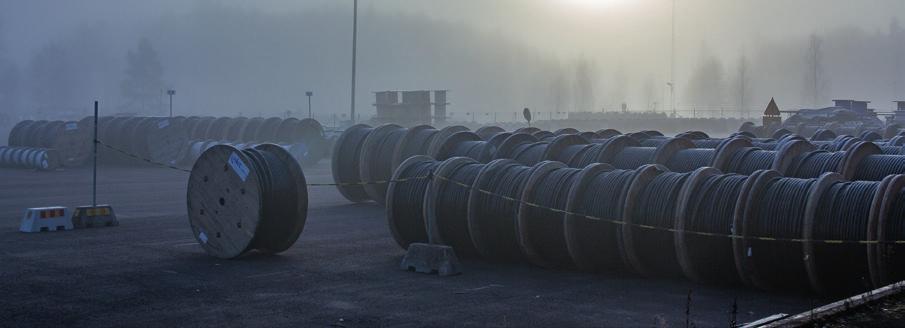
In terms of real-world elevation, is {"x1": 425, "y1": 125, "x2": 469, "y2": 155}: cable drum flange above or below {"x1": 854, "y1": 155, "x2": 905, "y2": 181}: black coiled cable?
above

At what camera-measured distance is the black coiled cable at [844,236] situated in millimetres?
12359

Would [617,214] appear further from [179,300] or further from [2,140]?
[2,140]

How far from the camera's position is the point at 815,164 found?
1775 cm

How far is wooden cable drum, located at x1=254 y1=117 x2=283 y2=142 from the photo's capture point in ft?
140

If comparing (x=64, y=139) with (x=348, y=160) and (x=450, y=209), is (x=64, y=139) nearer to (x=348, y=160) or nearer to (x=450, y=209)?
(x=348, y=160)

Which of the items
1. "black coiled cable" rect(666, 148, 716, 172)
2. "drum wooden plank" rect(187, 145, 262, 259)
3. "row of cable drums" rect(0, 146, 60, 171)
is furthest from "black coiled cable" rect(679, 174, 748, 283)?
"row of cable drums" rect(0, 146, 60, 171)

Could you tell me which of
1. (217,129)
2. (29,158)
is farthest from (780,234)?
(217,129)

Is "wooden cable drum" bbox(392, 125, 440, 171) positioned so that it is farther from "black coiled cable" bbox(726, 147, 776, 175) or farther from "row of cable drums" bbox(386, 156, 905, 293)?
"black coiled cable" bbox(726, 147, 776, 175)

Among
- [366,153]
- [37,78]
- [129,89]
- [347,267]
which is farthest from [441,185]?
[37,78]

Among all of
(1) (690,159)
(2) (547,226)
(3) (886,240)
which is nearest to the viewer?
(3) (886,240)

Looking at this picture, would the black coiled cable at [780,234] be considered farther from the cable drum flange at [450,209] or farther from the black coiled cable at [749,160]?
the black coiled cable at [749,160]

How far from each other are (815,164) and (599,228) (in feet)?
17.5

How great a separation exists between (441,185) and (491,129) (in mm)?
12538

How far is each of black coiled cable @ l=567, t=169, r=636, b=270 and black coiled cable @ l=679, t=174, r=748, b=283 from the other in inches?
44.4
